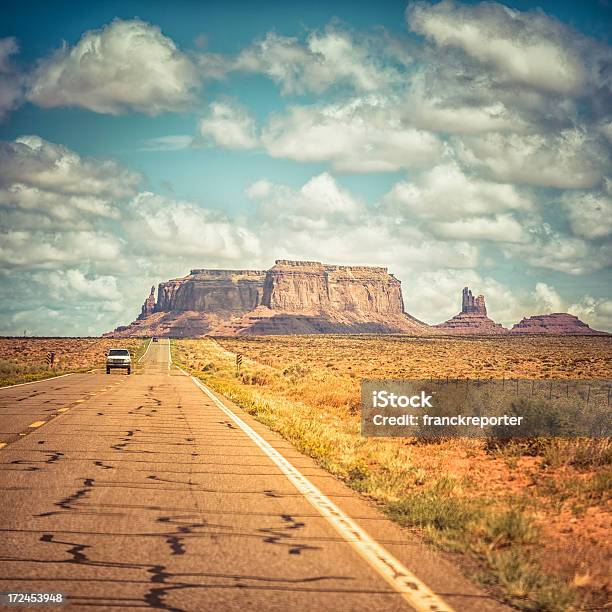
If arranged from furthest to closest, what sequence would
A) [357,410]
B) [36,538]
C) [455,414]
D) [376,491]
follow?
[357,410] → [455,414] → [376,491] → [36,538]

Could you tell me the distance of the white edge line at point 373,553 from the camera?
16.0 ft

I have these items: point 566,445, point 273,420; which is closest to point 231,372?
point 273,420

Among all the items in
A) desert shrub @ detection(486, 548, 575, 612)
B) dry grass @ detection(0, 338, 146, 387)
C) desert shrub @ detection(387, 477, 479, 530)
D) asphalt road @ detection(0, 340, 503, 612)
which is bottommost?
dry grass @ detection(0, 338, 146, 387)

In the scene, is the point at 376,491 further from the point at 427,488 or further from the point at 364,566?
the point at 364,566

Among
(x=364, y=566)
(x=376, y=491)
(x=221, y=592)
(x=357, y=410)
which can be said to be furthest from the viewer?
(x=357, y=410)

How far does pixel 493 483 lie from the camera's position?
10352 mm

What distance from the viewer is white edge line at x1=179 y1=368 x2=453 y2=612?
488cm

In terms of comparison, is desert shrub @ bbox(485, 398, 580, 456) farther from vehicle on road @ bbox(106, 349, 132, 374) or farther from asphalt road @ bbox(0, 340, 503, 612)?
vehicle on road @ bbox(106, 349, 132, 374)

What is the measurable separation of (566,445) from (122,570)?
26.1ft

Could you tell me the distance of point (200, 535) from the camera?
21.0ft

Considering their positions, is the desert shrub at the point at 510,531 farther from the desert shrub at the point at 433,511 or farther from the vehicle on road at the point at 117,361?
the vehicle on road at the point at 117,361

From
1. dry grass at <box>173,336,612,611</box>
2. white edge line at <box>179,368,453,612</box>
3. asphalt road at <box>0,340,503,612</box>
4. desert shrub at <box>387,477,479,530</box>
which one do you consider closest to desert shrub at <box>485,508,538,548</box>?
dry grass at <box>173,336,612,611</box>

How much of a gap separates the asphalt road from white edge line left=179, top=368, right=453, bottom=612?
0.02m

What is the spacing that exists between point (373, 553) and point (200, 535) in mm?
1544
